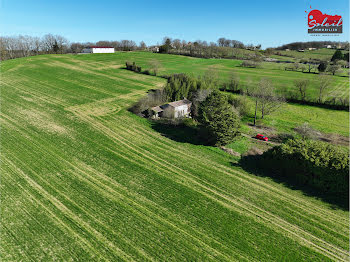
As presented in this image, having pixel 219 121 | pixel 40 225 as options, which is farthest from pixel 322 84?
pixel 40 225

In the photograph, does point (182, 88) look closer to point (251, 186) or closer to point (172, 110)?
point (172, 110)

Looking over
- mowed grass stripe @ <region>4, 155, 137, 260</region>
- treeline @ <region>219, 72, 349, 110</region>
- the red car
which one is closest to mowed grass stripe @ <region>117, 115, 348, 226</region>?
the red car

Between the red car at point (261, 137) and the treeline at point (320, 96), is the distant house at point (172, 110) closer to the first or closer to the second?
the red car at point (261, 137)

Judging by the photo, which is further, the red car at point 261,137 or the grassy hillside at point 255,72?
the grassy hillside at point 255,72

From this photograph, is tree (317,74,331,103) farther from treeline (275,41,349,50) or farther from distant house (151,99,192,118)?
treeline (275,41,349,50)

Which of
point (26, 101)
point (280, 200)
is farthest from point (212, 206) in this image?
point (26, 101)

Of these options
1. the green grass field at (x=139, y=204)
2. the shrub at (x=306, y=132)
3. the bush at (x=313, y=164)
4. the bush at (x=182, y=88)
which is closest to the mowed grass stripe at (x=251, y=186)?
the green grass field at (x=139, y=204)
